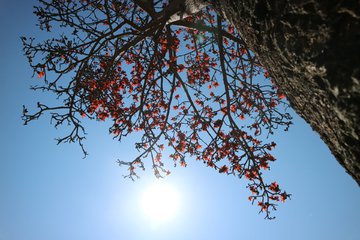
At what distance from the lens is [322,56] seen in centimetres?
74

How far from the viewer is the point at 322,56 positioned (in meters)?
0.74

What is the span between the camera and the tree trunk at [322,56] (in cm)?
65

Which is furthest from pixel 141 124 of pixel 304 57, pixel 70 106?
pixel 304 57

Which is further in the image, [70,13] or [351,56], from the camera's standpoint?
[70,13]

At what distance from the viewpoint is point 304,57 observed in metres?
0.83

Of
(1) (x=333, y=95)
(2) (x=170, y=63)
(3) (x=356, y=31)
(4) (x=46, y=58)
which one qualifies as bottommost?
(1) (x=333, y=95)

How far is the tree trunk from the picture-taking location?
25.7 inches

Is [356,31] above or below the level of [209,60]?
below

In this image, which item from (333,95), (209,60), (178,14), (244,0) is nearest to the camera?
(333,95)

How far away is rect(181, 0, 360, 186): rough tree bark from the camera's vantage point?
25.7 inches

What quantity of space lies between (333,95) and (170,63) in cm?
364

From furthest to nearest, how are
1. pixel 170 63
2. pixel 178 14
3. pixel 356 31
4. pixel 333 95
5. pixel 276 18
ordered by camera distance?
pixel 170 63 → pixel 178 14 → pixel 276 18 → pixel 333 95 → pixel 356 31

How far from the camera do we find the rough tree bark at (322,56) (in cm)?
65

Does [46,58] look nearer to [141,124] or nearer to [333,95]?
[141,124]
